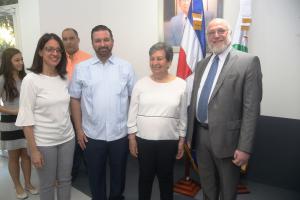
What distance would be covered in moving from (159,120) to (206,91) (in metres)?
0.39

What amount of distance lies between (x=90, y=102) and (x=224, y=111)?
1012 millimetres

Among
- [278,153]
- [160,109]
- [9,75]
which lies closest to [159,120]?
[160,109]

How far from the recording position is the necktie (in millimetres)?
1768

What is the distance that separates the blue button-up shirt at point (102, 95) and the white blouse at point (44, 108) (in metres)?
0.19

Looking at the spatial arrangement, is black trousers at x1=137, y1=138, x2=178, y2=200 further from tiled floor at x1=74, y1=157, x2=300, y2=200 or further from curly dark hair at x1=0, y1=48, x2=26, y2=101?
curly dark hair at x1=0, y1=48, x2=26, y2=101

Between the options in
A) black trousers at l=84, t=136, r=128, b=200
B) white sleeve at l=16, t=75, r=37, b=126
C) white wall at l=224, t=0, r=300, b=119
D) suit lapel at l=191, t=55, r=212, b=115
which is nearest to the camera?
white sleeve at l=16, t=75, r=37, b=126

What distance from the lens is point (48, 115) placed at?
1812 mm

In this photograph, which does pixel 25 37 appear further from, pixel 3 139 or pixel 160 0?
pixel 160 0

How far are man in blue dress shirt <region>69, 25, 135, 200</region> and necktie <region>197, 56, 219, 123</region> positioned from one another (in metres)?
0.63

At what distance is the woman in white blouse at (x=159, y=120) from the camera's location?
191cm

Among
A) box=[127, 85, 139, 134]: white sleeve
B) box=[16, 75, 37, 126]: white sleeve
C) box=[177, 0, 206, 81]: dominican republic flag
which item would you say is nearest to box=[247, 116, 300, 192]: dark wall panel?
box=[177, 0, 206, 81]: dominican republic flag

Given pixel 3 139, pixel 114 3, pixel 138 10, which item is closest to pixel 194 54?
pixel 138 10

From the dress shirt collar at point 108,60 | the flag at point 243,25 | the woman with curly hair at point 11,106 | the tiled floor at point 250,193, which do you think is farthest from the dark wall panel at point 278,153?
the woman with curly hair at point 11,106

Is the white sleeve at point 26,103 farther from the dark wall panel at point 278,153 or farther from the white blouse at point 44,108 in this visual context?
the dark wall panel at point 278,153
